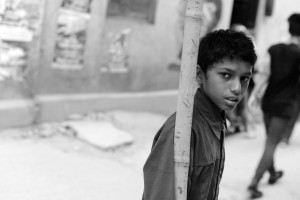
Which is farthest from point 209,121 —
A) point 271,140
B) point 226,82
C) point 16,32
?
point 16,32

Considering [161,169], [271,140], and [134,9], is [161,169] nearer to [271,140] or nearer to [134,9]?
[271,140]

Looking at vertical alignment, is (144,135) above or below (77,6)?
below

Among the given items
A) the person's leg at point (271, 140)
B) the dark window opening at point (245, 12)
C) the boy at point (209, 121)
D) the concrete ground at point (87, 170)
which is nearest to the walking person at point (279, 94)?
the person's leg at point (271, 140)

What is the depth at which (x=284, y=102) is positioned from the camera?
3.94m

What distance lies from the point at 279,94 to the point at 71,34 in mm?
2575

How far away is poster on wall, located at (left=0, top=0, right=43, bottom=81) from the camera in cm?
452

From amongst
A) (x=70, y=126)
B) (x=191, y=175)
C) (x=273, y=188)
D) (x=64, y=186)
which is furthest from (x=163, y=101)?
(x=191, y=175)

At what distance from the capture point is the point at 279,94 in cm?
404

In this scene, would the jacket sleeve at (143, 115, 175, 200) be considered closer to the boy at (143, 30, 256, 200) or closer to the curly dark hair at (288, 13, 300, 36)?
the boy at (143, 30, 256, 200)

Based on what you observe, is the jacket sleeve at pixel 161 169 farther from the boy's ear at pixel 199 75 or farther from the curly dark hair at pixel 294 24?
the curly dark hair at pixel 294 24

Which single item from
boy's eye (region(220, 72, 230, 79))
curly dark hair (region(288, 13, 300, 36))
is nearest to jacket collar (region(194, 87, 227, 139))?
boy's eye (region(220, 72, 230, 79))

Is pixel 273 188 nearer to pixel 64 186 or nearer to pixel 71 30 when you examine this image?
pixel 64 186

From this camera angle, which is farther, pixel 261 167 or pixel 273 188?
pixel 273 188

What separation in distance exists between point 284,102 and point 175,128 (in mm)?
Result: 2715
